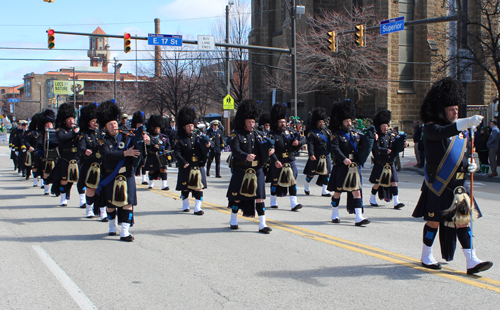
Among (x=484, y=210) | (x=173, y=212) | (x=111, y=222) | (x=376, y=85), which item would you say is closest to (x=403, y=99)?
(x=376, y=85)

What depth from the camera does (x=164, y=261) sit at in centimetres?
630

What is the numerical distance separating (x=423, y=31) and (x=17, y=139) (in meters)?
29.7

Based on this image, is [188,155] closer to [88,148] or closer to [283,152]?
[88,148]

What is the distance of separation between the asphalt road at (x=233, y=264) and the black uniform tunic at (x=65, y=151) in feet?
3.69

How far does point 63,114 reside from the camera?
11086 mm

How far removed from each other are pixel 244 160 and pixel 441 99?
3.32 m

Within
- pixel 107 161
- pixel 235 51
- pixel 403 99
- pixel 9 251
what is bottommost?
pixel 9 251

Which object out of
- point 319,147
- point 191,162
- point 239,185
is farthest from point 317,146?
point 239,185

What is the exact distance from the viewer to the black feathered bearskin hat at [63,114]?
1109 cm

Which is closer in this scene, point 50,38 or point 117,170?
point 117,170

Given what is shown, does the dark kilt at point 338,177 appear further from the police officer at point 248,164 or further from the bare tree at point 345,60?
the bare tree at point 345,60

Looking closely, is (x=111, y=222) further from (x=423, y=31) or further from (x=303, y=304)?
(x=423, y=31)

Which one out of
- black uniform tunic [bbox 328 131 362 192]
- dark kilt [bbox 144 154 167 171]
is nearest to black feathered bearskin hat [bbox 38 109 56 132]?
dark kilt [bbox 144 154 167 171]

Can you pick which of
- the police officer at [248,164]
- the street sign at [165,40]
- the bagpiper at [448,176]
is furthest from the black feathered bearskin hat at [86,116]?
the street sign at [165,40]
